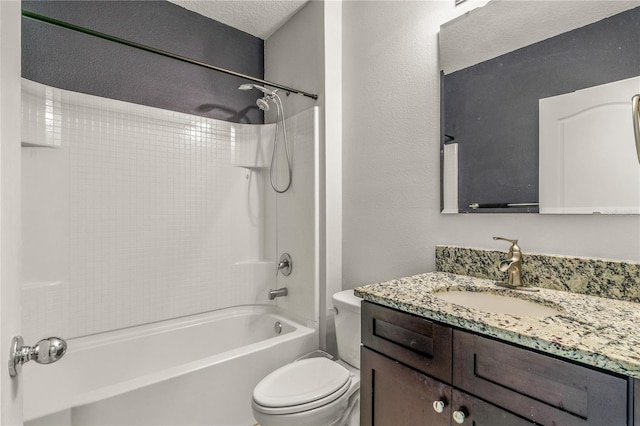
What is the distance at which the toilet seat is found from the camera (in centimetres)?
126

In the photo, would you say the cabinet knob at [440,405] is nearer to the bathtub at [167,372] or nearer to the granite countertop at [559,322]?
the granite countertop at [559,322]

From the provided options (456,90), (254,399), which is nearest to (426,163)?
(456,90)

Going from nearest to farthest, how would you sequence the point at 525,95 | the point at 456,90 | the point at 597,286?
1. the point at 597,286
2. the point at 525,95
3. the point at 456,90

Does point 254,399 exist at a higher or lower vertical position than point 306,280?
lower

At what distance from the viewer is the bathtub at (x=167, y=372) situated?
1.28 meters

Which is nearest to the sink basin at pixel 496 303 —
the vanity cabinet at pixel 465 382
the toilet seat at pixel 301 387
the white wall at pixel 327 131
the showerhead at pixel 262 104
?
the vanity cabinet at pixel 465 382

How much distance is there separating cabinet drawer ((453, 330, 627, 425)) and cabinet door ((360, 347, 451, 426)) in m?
0.09

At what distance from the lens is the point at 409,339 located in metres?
0.93

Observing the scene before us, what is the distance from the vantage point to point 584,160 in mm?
1110

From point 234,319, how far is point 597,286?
2070 millimetres

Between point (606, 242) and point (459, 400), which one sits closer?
point (459, 400)

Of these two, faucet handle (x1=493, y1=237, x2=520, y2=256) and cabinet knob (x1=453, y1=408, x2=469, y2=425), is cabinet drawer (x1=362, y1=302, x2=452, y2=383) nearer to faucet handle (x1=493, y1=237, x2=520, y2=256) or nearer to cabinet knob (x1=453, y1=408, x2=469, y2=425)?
cabinet knob (x1=453, y1=408, x2=469, y2=425)

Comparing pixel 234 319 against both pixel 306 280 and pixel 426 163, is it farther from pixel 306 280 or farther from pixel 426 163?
pixel 426 163

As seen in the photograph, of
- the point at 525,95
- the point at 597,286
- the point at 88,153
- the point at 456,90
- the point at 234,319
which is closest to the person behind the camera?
the point at 597,286
